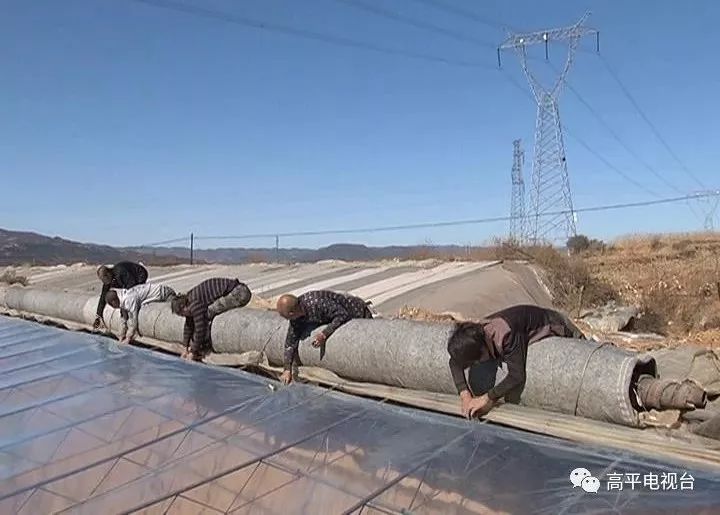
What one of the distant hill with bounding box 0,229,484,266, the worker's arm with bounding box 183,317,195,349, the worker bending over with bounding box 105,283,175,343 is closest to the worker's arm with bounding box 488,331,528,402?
the worker's arm with bounding box 183,317,195,349

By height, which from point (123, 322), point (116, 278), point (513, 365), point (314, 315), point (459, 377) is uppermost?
point (116, 278)

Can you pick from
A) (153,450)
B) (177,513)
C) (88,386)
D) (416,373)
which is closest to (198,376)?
(88,386)

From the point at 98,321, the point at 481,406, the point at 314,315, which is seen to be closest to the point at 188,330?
the point at 314,315

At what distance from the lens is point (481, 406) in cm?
454

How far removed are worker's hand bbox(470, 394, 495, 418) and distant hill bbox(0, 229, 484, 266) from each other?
1419 cm

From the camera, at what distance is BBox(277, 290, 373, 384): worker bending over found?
20.6 ft

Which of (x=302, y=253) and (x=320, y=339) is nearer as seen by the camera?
(x=320, y=339)

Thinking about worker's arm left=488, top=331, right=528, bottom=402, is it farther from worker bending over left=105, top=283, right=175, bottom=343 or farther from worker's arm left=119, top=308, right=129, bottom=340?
worker's arm left=119, top=308, right=129, bottom=340

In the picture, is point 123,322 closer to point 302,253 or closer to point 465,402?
point 465,402

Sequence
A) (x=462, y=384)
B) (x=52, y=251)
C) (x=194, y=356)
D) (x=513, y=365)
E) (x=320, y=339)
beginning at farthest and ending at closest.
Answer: (x=52, y=251)
(x=194, y=356)
(x=320, y=339)
(x=462, y=384)
(x=513, y=365)

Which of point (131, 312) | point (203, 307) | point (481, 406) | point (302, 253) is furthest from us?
point (302, 253)

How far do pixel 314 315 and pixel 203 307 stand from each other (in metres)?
1.81

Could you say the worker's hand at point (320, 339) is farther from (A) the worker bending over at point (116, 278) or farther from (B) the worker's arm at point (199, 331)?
(A) the worker bending over at point (116, 278)

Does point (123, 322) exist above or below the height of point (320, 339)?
below
